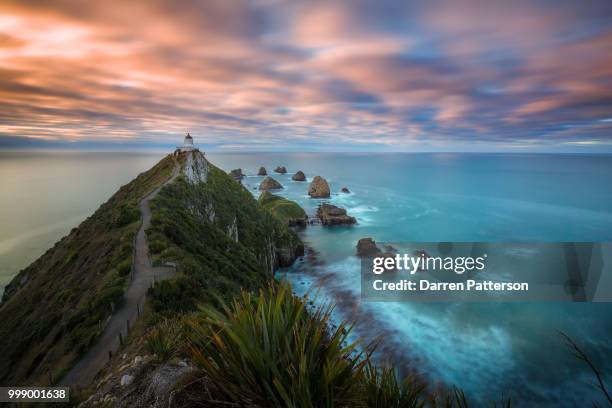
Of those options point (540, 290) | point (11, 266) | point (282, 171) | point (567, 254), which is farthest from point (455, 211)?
point (282, 171)

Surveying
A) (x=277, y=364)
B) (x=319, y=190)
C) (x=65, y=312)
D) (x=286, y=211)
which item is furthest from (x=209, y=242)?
(x=319, y=190)

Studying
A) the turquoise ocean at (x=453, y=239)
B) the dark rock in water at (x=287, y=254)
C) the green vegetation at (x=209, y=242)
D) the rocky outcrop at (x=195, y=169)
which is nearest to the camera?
the green vegetation at (x=209, y=242)

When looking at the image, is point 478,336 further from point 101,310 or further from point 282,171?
point 282,171

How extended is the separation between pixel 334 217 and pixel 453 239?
28.4 meters

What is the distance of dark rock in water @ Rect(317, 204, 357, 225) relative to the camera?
73.7 meters

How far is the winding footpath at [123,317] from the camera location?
9.98 metres

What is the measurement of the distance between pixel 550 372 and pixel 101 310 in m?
38.0

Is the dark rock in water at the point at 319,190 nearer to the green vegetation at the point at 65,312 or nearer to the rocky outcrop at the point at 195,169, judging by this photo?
the rocky outcrop at the point at 195,169

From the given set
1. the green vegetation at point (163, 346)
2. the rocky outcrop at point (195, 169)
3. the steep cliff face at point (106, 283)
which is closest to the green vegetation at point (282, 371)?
the green vegetation at point (163, 346)

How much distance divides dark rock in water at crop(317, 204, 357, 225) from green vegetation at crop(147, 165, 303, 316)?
19324 millimetres

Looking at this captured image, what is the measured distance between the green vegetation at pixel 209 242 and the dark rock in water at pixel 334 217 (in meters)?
19.3

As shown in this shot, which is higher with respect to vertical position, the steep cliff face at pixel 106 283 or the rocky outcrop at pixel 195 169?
the rocky outcrop at pixel 195 169

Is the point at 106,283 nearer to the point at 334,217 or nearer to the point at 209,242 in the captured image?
the point at 209,242

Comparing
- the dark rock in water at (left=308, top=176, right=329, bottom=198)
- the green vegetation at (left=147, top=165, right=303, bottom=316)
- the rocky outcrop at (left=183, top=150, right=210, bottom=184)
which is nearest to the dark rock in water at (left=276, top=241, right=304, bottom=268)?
the green vegetation at (left=147, top=165, right=303, bottom=316)
